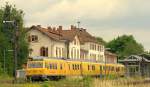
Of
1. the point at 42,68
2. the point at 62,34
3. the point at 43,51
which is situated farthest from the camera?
the point at 62,34

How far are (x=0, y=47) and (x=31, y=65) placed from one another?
497 inches

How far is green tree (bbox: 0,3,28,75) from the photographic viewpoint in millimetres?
69456

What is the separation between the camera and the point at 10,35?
74.8 metres

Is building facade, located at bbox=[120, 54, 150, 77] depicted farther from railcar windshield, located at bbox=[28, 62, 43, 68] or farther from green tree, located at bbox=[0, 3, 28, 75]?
railcar windshield, located at bbox=[28, 62, 43, 68]

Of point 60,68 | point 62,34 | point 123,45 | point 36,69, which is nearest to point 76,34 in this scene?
point 62,34

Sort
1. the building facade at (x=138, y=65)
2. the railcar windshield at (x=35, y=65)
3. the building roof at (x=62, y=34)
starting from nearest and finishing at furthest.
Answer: the railcar windshield at (x=35, y=65)
the building facade at (x=138, y=65)
the building roof at (x=62, y=34)

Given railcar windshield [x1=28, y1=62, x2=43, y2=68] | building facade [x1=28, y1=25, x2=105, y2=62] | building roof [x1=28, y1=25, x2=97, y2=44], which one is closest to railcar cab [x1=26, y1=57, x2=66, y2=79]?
railcar windshield [x1=28, y1=62, x2=43, y2=68]

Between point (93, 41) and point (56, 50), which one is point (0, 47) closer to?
point (56, 50)

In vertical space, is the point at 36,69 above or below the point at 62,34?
below

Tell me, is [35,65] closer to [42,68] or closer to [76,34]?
[42,68]

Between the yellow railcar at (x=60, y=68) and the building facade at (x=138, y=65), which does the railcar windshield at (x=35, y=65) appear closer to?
the yellow railcar at (x=60, y=68)

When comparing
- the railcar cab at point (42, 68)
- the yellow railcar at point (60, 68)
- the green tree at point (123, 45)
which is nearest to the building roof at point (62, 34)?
the yellow railcar at point (60, 68)

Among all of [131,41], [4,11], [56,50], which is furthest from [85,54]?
[131,41]

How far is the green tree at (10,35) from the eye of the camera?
6946 cm
